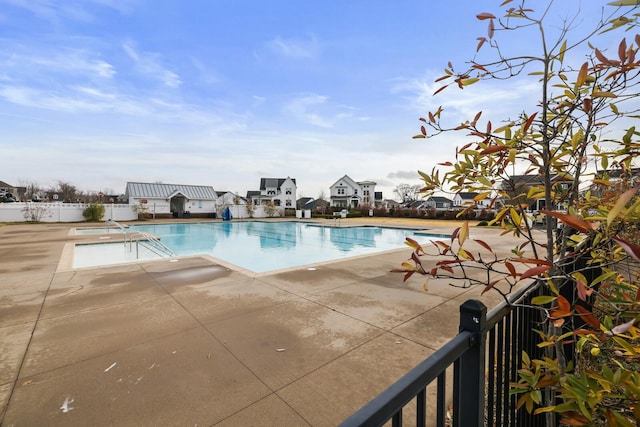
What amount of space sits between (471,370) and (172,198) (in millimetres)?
35059

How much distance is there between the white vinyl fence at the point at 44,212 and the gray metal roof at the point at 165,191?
331 cm

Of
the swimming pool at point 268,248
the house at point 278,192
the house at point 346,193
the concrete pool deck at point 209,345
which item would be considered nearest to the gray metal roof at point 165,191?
the swimming pool at point 268,248

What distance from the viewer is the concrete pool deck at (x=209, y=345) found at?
229 cm

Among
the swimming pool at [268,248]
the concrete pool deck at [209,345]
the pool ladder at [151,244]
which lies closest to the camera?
the concrete pool deck at [209,345]

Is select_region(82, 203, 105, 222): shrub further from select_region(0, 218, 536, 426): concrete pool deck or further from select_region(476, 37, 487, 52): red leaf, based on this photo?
select_region(476, 37, 487, 52): red leaf

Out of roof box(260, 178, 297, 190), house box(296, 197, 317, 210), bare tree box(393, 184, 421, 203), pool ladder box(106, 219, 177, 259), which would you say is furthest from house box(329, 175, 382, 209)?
pool ladder box(106, 219, 177, 259)

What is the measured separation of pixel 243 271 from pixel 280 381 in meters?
4.18

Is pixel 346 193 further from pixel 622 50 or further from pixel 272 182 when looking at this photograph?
pixel 622 50

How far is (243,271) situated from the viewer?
6516 mm

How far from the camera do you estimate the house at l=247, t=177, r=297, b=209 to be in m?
50.0

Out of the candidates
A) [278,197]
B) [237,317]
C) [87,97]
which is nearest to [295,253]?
[237,317]

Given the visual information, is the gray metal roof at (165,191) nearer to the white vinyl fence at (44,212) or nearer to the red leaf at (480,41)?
the white vinyl fence at (44,212)

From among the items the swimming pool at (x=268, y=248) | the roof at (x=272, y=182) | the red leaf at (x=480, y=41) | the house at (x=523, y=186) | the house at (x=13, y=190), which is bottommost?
the swimming pool at (x=268, y=248)

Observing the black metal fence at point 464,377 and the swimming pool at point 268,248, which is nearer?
the black metal fence at point 464,377
